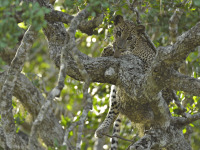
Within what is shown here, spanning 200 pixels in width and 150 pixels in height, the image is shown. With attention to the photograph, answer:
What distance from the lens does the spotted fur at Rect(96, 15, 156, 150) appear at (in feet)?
19.1

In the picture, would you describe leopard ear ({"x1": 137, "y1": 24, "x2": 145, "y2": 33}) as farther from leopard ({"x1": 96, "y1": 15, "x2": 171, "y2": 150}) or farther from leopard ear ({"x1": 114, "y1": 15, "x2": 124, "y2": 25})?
leopard ear ({"x1": 114, "y1": 15, "x2": 124, "y2": 25})

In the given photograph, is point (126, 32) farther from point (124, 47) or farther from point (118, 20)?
point (124, 47)

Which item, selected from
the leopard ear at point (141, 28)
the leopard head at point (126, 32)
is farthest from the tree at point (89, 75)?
the leopard ear at point (141, 28)

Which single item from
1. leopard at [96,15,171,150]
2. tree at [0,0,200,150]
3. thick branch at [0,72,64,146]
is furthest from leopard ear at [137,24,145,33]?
thick branch at [0,72,64,146]

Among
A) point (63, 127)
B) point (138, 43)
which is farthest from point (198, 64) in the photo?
point (63, 127)

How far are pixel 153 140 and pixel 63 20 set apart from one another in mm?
1923

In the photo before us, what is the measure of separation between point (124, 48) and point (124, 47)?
0.03m

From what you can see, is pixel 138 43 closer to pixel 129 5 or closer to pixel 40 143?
pixel 129 5

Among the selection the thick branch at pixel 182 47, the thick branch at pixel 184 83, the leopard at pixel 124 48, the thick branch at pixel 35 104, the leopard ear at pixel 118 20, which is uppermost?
the thick branch at pixel 182 47

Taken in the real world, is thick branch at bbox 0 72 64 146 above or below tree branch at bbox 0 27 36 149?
below

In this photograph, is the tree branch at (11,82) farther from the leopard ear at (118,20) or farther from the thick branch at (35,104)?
the leopard ear at (118,20)

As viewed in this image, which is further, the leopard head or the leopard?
the leopard head

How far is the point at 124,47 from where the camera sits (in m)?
6.18

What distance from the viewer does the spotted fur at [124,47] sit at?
230 inches
